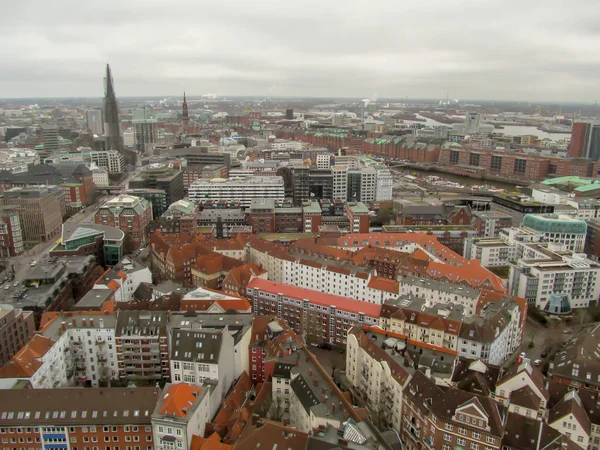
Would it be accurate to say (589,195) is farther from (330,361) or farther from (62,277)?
(62,277)

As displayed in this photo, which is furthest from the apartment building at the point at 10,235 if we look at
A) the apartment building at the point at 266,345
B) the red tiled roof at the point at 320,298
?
the apartment building at the point at 266,345

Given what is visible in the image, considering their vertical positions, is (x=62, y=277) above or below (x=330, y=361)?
above

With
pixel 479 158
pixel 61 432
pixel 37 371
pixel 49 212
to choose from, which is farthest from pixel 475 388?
pixel 479 158

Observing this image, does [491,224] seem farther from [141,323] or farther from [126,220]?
[141,323]

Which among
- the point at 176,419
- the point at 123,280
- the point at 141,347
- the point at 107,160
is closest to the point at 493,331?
the point at 176,419

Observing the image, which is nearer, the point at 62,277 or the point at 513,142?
the point at 62,277

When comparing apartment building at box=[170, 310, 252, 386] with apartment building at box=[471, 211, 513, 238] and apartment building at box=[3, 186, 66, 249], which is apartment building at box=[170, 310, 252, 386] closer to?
apartment building at box=[471, 211, 513, 238]
